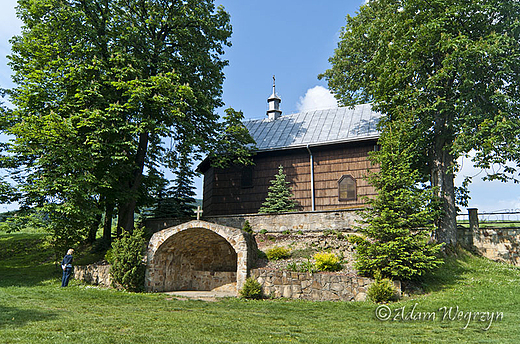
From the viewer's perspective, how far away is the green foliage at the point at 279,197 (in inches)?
884

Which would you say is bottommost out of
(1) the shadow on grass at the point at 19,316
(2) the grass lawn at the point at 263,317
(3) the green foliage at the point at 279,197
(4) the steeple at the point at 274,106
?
(2) the grass lawn at the point at 263,317

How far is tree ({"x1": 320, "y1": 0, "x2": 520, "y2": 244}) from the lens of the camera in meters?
16.3

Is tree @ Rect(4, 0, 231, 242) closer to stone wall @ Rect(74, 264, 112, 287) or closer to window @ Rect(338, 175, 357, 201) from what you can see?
stone wall @ Rect(74, 264, 112, 287)

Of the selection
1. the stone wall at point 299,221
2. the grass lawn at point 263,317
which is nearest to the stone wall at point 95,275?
the grass lawn at point 263,317

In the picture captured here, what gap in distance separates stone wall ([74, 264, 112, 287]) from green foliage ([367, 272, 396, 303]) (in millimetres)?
10261

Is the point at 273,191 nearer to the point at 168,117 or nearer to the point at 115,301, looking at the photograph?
the point at 168,117

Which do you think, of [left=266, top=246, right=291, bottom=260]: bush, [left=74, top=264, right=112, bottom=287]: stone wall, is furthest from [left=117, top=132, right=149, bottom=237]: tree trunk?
[left=266, top=246, right=291, bottom=260]: bush

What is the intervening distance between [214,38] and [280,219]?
10.8 m

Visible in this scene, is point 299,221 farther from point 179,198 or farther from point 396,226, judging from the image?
point 179,198

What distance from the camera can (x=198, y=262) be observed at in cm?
1838

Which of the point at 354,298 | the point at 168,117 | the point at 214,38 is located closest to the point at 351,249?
the point at 354,298

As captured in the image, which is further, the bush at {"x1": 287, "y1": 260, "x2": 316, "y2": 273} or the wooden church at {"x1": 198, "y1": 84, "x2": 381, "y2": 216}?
the wooden church at {"x1": 198, "y1": 84, "x2": 381, "y2": 216}

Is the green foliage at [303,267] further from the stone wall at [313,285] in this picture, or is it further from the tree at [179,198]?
the tree at [179,198]

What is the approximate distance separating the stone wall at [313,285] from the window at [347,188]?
8.61 meters
